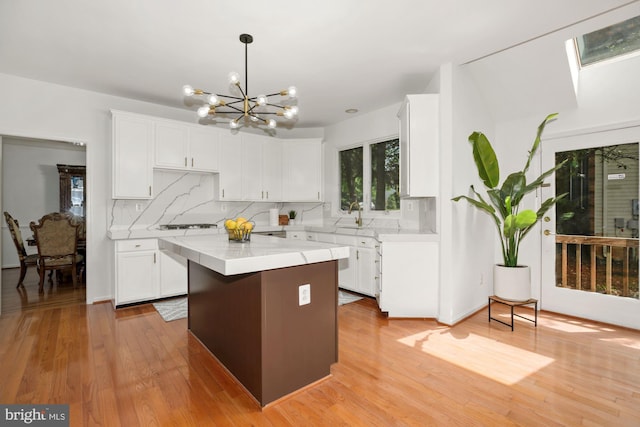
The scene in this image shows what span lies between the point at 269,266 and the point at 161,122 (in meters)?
3.42

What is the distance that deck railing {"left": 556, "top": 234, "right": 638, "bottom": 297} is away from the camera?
10.5 feet

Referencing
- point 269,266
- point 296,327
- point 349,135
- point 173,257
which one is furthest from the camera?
point 349,135

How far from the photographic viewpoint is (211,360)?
2.55 m

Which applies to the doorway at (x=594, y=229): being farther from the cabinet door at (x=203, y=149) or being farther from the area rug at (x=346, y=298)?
the cabinet door at (x=203, y=149)

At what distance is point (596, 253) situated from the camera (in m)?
3.39

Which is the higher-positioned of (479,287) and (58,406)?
(479,287)

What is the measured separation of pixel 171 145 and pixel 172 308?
216 centimetres

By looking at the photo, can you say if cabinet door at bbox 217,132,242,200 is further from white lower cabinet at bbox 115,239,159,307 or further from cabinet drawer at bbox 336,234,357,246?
cabinet drawer at bbox 336,234,357,246

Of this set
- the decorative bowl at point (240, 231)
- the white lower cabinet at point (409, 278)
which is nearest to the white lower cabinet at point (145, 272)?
the decorative bowl at point (240, 231)

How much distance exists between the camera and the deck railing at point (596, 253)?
10.5 feet

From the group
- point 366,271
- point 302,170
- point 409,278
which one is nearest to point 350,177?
point 302,170

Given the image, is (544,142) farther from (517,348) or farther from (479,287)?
(517,348)

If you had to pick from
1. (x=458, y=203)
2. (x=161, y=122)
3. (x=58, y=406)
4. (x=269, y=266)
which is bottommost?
(x=58, y=406)

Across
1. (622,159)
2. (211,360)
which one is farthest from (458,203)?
(211,360)
